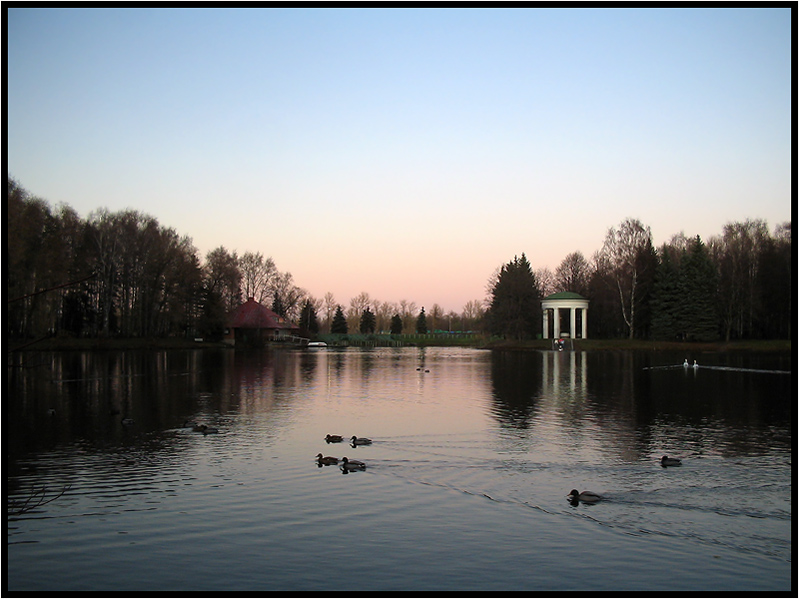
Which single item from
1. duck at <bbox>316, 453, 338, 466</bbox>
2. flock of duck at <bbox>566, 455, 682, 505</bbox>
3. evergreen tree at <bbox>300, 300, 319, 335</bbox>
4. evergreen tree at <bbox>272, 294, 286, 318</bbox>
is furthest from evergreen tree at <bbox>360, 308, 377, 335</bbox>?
flock of duck at <bbox>566, 455, 682, 505</bbox>

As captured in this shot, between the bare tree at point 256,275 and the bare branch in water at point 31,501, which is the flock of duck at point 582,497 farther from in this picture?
the bare tree at point 256,275

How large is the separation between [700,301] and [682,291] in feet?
7.36

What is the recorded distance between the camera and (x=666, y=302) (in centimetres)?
7881

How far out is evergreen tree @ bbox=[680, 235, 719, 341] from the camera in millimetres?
76375

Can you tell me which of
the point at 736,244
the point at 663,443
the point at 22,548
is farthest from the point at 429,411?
the point at 736,244

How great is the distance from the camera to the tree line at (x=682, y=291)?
7625cm

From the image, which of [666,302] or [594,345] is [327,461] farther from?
[666,302]

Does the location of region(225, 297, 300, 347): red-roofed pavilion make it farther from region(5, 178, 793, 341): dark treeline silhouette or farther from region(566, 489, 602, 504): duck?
region(566, 489, 602, 504): duck

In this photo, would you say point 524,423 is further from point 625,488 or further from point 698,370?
point 698,370

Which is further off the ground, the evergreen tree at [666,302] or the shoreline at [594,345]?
the evergreen tree at [666,302]

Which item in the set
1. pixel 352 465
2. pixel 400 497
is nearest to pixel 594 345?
pixel 352 465

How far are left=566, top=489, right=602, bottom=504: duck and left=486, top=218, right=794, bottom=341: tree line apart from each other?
65.6 metres

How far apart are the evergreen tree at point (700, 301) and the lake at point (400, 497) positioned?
51.0 metres

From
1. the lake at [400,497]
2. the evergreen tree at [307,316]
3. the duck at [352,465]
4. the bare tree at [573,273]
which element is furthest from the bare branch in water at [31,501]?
the evergreen tree at [307,316]
